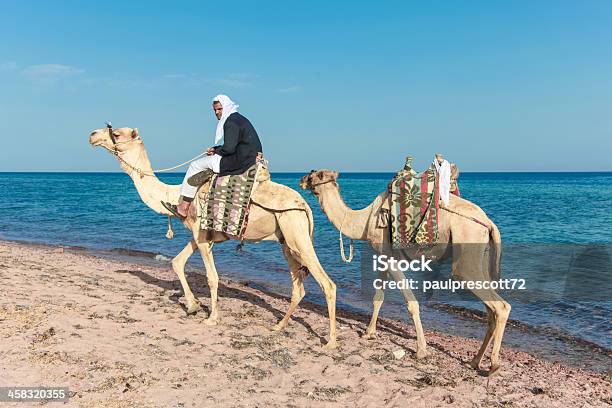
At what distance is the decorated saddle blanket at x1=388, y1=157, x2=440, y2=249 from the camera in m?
6.59

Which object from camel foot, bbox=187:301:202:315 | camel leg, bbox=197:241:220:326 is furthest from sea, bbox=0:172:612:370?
camel foot, bbox=187:301:202:315

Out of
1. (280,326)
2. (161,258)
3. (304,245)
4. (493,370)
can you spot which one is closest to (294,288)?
(280,326)

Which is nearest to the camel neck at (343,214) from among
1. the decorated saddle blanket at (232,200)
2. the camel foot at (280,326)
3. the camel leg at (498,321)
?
the decorated saddle blanket at (232,200)

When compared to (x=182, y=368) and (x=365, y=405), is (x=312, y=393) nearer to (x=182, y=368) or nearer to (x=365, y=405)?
(x=365, y=405)

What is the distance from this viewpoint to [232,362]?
20.6ft

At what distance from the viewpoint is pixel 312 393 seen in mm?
5543

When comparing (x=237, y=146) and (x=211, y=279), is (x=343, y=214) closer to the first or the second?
(x=237, y=146)

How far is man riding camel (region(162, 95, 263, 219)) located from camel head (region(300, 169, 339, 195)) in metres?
0.84

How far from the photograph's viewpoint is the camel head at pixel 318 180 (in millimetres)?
7754

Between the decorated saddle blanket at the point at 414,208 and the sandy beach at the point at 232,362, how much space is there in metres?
1.68

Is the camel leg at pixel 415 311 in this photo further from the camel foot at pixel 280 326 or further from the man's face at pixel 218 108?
the man's face at pixel 218 108

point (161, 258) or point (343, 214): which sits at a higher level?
point (343, 214)

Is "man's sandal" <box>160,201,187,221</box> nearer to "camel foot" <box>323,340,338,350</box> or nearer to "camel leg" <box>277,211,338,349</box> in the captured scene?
"camel leg" <box>277,211,338,349</box>

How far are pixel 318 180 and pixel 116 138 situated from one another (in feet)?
10.7
